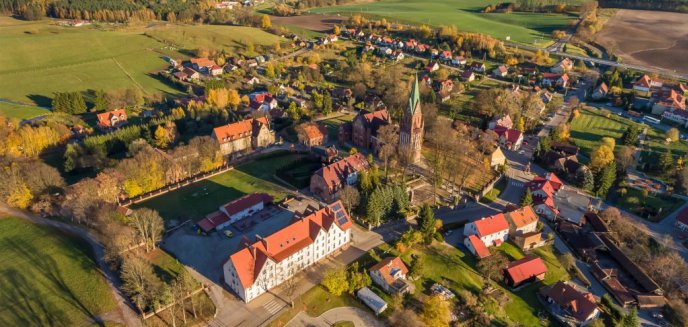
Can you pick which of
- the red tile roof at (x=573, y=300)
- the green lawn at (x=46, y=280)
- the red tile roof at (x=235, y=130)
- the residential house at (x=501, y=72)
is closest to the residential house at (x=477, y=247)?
the red tile roof at (x=573, y=300)

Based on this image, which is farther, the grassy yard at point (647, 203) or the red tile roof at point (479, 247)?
the grassy yard at point (647, 203)

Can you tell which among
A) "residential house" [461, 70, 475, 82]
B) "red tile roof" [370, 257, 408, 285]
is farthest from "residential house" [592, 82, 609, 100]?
"red tile roof" [370, 257, 408, 285]

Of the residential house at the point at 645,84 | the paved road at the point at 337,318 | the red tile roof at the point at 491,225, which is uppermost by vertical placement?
the residential house at the point at 645,84

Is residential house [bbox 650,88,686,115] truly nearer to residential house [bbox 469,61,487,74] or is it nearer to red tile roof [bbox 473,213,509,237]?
residential house [bbox 469,61,487,74]

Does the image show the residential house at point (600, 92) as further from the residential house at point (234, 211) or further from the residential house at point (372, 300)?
the residential house at point (372, 300)

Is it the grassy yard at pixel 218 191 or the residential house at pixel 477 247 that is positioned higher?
the grassy yard at pixel 218 191

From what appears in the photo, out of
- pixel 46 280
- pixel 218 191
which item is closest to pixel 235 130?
pixel 218 191

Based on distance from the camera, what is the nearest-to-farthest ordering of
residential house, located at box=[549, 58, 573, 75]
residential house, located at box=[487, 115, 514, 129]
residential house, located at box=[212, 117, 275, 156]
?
1. residential house, located at box=[212, 117, 275, 156]
2. residential house, located at box=[487, 115, 514, 129]
3. residential house, located at box=[549, 58, 573, 75]
